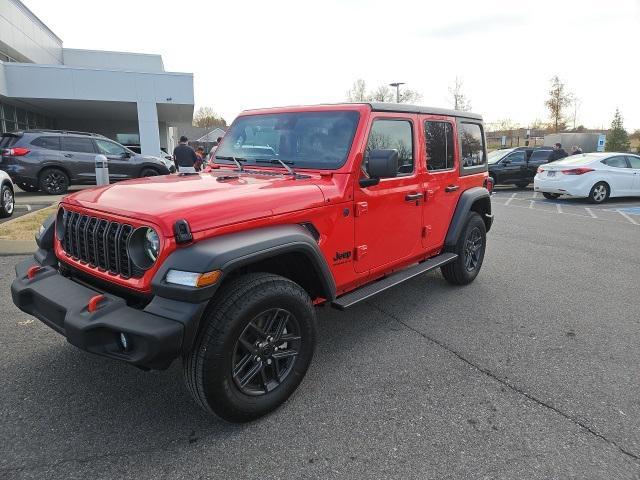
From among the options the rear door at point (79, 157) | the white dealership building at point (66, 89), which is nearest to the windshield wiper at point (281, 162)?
the rear door at point (79, 157)

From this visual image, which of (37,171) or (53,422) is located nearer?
(53,422)

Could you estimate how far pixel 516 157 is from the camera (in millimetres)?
17000

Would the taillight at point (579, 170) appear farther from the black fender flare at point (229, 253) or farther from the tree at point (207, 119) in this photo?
the tree at point (207, 119)

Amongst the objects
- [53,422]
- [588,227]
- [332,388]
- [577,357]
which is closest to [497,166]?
[588,227]

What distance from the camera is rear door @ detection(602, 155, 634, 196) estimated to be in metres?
13.0

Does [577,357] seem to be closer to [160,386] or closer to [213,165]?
[160,386]

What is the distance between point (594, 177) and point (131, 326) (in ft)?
45.8

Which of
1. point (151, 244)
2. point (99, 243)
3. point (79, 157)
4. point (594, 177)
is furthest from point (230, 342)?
point (594, 177)

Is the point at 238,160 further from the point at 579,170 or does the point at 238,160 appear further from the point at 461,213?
the point at 579,170

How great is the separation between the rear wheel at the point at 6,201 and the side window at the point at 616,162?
14945mm

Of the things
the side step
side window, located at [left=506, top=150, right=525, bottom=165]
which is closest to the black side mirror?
the side step

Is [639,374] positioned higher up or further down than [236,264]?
further down

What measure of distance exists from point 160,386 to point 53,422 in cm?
64

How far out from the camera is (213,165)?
4102 mm
